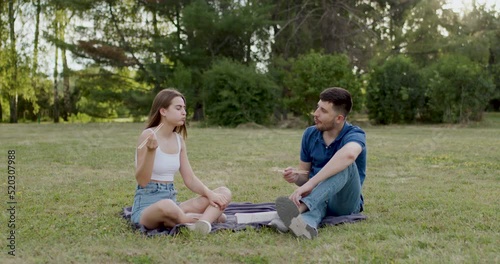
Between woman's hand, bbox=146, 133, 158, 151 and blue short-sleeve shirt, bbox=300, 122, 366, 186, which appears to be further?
blue short-sleeve shirt, bbox=300, 122, 366, 186

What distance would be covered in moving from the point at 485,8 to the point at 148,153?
27.5 meters

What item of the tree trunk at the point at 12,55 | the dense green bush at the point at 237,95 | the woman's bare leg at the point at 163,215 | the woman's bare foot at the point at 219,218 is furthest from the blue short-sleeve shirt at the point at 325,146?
the tree trunk at the point at 12,55

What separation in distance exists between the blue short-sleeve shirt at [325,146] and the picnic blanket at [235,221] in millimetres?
365

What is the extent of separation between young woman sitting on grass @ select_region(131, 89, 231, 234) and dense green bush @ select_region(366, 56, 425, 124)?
691 inches

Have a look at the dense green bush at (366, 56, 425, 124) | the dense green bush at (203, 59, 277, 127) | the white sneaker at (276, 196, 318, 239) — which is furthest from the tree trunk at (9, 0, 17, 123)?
the white sneaker at (276, 196, 318, 239)

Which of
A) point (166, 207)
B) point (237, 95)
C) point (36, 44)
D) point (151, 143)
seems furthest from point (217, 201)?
point (36, 44)

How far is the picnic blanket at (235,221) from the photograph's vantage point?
4008 millimetres

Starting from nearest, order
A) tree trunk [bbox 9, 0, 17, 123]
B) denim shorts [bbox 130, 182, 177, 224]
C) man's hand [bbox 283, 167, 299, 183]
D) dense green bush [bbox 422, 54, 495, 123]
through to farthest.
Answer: denim shorts [bbox 130, 182, 177, 224]
man's hand [bbox 283, 167, 299, 183]
dense green bush [bbox 422, 54, 495, 123]
tree trunk [bbox 9, 0, 17, 123]

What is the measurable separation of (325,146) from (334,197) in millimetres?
389

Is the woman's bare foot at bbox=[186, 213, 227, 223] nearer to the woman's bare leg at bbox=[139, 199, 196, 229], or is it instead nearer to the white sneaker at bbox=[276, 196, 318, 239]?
the woman's bare leg at bbox=[139, 199, 196, 229]

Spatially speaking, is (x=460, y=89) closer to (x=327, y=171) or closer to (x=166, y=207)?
(x=327, y=171)

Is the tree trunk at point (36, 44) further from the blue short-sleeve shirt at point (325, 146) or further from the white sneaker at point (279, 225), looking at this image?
the white sneaker at point (279, 225)

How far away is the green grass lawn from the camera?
3449 mm

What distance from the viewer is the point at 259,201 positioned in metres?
5.60
